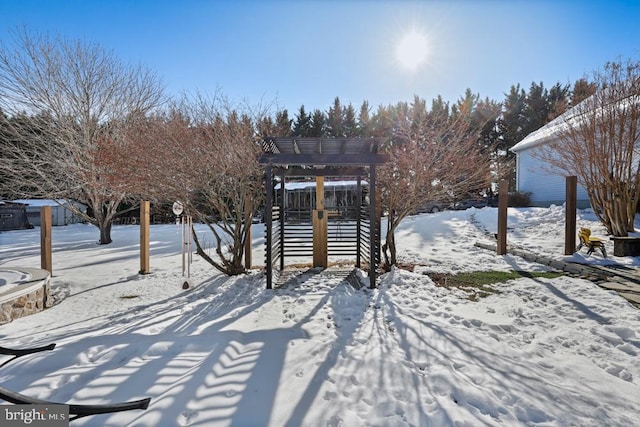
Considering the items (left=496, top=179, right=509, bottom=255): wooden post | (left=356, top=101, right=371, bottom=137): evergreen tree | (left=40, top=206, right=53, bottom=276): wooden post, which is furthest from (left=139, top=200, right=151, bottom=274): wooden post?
(left=356, top=101, right=371, bottom=137): evergreen tree

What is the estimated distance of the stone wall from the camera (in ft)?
13.0

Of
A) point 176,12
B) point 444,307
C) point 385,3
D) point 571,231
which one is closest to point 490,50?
point 385,3

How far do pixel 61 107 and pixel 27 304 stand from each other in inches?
393

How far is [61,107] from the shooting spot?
442 inches

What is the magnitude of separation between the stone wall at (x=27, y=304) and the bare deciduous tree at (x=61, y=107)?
6.57m

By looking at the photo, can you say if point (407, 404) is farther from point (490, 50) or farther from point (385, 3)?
point (490, 50)

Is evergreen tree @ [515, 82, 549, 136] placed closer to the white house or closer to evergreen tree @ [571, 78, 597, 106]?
the white house

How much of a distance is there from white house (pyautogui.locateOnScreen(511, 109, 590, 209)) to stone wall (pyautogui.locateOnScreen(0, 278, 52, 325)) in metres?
15.5

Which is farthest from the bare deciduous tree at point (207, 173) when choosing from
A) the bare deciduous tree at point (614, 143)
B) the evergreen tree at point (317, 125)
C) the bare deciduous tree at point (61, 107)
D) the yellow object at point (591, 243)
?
the evergreen tree at point (317, 125)

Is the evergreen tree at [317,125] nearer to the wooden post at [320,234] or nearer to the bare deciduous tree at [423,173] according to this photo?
the wooden post at [320,234]

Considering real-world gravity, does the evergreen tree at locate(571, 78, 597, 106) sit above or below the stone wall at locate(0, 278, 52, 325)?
above

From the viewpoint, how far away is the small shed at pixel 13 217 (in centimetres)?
1719

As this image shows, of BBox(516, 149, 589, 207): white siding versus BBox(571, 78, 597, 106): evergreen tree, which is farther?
BBox(516, 149, 589, 207): white siding

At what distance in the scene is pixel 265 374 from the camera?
2416mm
